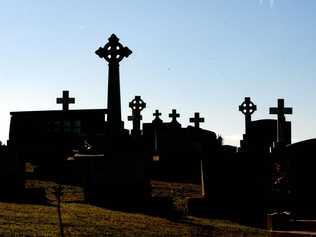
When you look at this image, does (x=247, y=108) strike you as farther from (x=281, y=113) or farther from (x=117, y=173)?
(x=117, y=173)

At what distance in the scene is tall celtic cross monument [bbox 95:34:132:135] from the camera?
15312 mm

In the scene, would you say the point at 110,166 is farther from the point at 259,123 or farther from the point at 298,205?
the point at 259,123

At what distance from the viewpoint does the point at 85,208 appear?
491 inches

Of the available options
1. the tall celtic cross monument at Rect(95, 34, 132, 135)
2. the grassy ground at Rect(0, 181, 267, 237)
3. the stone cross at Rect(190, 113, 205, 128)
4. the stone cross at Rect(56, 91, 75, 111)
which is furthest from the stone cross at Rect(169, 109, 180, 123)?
the grassy ground at Rect(0, 181, 267, 237)

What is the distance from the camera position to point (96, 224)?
33.2ft

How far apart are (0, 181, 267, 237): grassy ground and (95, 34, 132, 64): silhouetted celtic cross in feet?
14.7

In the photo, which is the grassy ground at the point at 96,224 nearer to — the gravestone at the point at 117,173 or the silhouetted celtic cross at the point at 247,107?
the gravestone at the point at 117,173

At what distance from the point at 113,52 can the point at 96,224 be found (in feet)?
23.4

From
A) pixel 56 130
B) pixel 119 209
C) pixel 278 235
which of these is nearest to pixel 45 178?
pixel 56 130

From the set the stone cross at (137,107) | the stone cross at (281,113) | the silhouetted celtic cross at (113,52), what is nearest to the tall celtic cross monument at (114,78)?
the silhouetted celtic cross at (113,52)

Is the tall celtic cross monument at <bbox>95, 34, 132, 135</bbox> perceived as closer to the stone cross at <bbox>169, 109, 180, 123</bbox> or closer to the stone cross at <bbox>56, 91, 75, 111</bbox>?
the stone cross at <bbox>56, 91, 75, 111</bbox>

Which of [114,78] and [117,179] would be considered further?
[114,78]

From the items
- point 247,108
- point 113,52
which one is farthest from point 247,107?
point 113,52

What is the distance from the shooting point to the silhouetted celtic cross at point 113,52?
53.0ft
